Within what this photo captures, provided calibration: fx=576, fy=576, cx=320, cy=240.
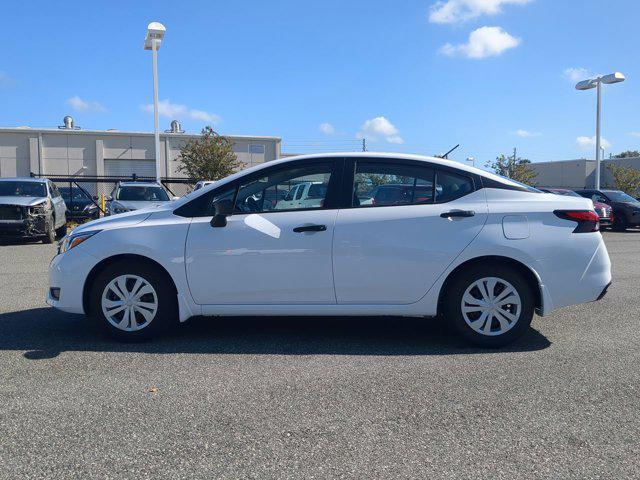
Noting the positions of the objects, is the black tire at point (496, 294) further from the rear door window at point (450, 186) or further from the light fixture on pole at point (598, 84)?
the light fixture on pole at point (598, 84)

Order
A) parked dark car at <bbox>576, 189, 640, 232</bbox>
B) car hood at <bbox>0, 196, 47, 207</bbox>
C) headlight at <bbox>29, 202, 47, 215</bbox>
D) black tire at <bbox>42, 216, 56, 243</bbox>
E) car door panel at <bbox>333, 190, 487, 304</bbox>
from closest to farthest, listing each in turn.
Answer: car door panel at <bbox>333, 190, 487, 304</bbox> → car hood at <bbox>0, 196, 47, 207</bbox> → headlight at <bbox>29, 202, 47, 215</bbox> → black tire at <bbox>42, 216, 56, 243</bbox> → parked dark car at <bbox>576, 189, 640, 232</bbox>

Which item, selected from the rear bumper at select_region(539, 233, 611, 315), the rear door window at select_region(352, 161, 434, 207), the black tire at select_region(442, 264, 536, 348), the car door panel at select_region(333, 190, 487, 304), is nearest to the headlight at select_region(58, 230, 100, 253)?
the car door panel at select_region(333, 190, 487, 304)

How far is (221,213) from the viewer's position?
500 centimetres

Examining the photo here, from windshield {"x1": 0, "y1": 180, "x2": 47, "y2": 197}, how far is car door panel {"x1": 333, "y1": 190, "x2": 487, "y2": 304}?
12444 mm

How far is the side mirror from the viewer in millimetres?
4992

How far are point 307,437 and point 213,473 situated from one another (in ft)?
2.06

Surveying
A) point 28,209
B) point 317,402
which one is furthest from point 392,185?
point 28,209

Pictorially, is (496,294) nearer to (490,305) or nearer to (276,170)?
(490,305)

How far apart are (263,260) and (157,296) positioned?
101 centimetres

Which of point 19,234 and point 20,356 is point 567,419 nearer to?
point 20,356

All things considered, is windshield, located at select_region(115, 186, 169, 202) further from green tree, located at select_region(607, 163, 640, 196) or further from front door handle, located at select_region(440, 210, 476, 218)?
green tree, located at select_region(607, 163, 640, 196)

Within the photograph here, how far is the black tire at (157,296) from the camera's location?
16.7 ft

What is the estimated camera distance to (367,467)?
301 centimetres

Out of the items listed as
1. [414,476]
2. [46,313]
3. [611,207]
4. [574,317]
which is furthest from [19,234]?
[611,207]
